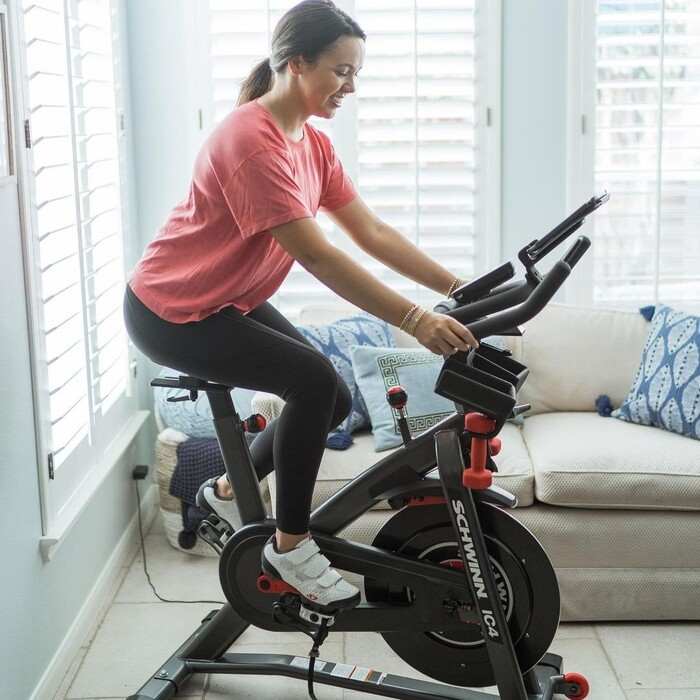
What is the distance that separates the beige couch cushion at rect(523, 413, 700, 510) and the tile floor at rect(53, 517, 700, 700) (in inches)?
14.2

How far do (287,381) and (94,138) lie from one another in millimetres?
1320

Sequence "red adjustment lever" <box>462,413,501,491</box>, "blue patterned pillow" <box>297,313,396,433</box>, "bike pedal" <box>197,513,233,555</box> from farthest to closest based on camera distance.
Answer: "blue patterned pillow" <box>297,313,396,433</box> < "bike pedal" <box>197,513,233,555</box> < "red adjustment lever" <box>462,413,501,491</box>

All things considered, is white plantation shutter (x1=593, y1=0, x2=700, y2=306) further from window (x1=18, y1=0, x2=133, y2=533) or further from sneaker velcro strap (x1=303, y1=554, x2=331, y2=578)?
sneaker velcro strap (x1=303, y1=554, x2=331, y2=578)

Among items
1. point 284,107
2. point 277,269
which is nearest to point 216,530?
point 277,269

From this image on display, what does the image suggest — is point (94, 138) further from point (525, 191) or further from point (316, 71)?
point (525, 191)

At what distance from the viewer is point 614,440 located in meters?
3.16

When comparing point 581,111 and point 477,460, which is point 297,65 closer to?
point 477,460

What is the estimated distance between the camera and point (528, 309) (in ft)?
6.66

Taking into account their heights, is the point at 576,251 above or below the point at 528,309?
above

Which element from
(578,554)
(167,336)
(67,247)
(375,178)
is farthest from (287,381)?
(375,178)

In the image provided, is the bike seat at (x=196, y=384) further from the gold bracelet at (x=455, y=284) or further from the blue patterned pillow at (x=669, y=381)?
the blue patterned pillow at (x=669, y=381)

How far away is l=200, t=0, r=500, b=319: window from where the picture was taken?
3779mm

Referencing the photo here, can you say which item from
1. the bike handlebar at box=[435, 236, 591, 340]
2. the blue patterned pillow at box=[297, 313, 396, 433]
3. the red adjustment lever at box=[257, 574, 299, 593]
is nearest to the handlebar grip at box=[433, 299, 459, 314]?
the bike handlebar at box=[435, 236, 591, 340]

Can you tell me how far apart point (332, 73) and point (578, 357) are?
164 cm
